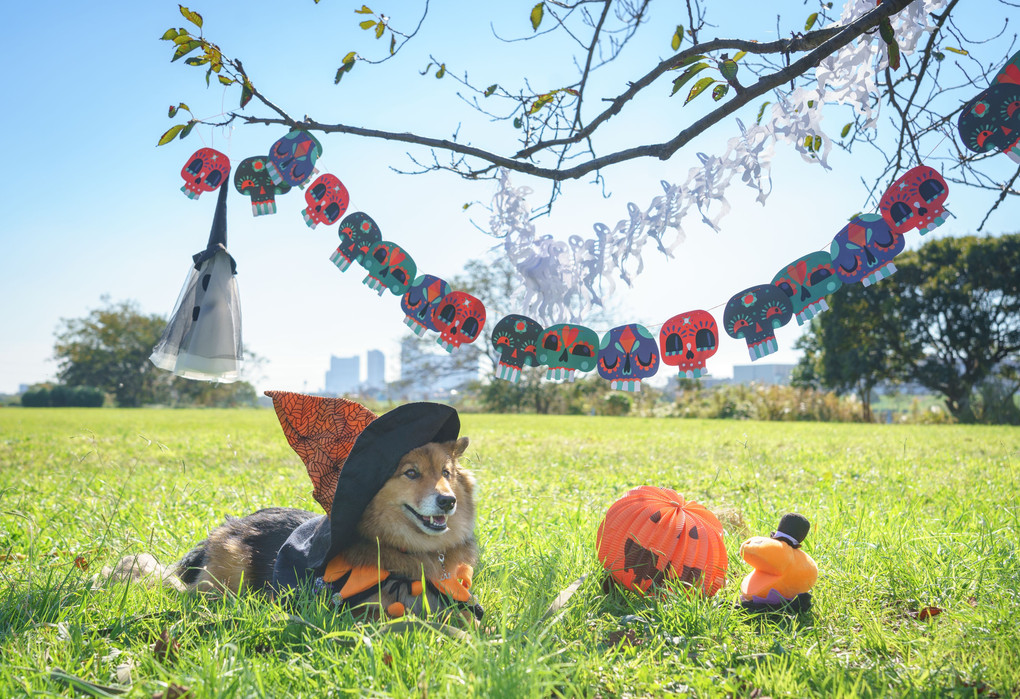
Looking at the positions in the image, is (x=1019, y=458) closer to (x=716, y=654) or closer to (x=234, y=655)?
(x=716, y=654)

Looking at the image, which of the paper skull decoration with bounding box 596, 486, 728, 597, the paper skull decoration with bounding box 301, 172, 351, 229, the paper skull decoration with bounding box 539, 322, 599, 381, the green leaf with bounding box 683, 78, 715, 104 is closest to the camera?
the green leaf with bounding box 683, 78, 715, 104

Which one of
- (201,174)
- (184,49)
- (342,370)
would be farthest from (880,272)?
(342,370)

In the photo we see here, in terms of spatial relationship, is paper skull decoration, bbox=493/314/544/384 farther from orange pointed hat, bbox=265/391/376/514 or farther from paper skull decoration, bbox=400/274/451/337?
orange pointed hat, bbox=265/391/376/514

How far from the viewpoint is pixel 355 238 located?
3.20m

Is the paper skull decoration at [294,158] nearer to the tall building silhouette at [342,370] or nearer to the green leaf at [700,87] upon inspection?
the green leaf at [700,87]

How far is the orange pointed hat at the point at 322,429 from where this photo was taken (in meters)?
2.59

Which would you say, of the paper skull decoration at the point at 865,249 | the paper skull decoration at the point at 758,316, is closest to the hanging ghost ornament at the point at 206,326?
the paper skull decoration at the point at 758,316

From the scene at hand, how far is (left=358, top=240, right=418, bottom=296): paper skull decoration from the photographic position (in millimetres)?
3131

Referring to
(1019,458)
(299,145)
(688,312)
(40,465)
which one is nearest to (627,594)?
(688,312)

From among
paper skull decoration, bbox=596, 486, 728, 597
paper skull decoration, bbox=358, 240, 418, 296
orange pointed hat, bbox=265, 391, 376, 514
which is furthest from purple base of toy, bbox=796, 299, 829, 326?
orange pointed hat, bbox=265, 391, 376, 514

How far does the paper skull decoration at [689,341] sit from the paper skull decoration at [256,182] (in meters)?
2.21

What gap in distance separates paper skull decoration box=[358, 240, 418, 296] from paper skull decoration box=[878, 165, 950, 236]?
2.22 metres

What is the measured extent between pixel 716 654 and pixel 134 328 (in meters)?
40.7

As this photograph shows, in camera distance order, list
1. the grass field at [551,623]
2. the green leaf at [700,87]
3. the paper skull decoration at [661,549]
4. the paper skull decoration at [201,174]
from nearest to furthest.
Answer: the grass field at [551,623] < the green leaf at [700,87] < the paper skull decoration at [661,549] < the paper skull decoration at [201,174]
